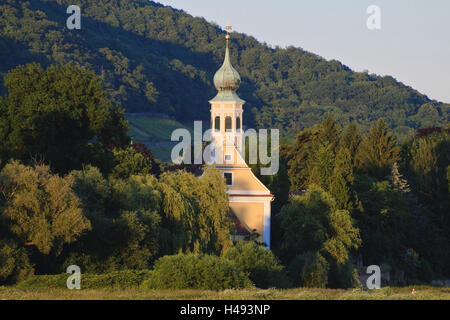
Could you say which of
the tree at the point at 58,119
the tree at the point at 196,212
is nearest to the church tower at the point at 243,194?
the tree at the point at 58,119

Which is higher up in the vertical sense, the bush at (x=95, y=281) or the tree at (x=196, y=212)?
the tree at (x=196, y=212)

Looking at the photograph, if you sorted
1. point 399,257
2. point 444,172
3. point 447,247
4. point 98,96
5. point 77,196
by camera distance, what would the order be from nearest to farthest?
point 77,196, point 98,96, point 399,257, point 447,247, point 444,172

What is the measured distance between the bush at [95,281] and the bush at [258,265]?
5.03m

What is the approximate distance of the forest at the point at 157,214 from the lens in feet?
101

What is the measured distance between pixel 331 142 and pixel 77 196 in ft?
160

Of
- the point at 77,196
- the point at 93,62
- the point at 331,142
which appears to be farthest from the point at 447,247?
the point at 93,62

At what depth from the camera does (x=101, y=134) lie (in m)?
46.3

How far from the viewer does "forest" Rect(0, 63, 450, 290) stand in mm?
30703

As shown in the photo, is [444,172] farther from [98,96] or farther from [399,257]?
[98,96]

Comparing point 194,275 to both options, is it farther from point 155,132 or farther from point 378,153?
point 155,132

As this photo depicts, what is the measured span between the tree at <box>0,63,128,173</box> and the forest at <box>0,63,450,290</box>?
6 centimetres
